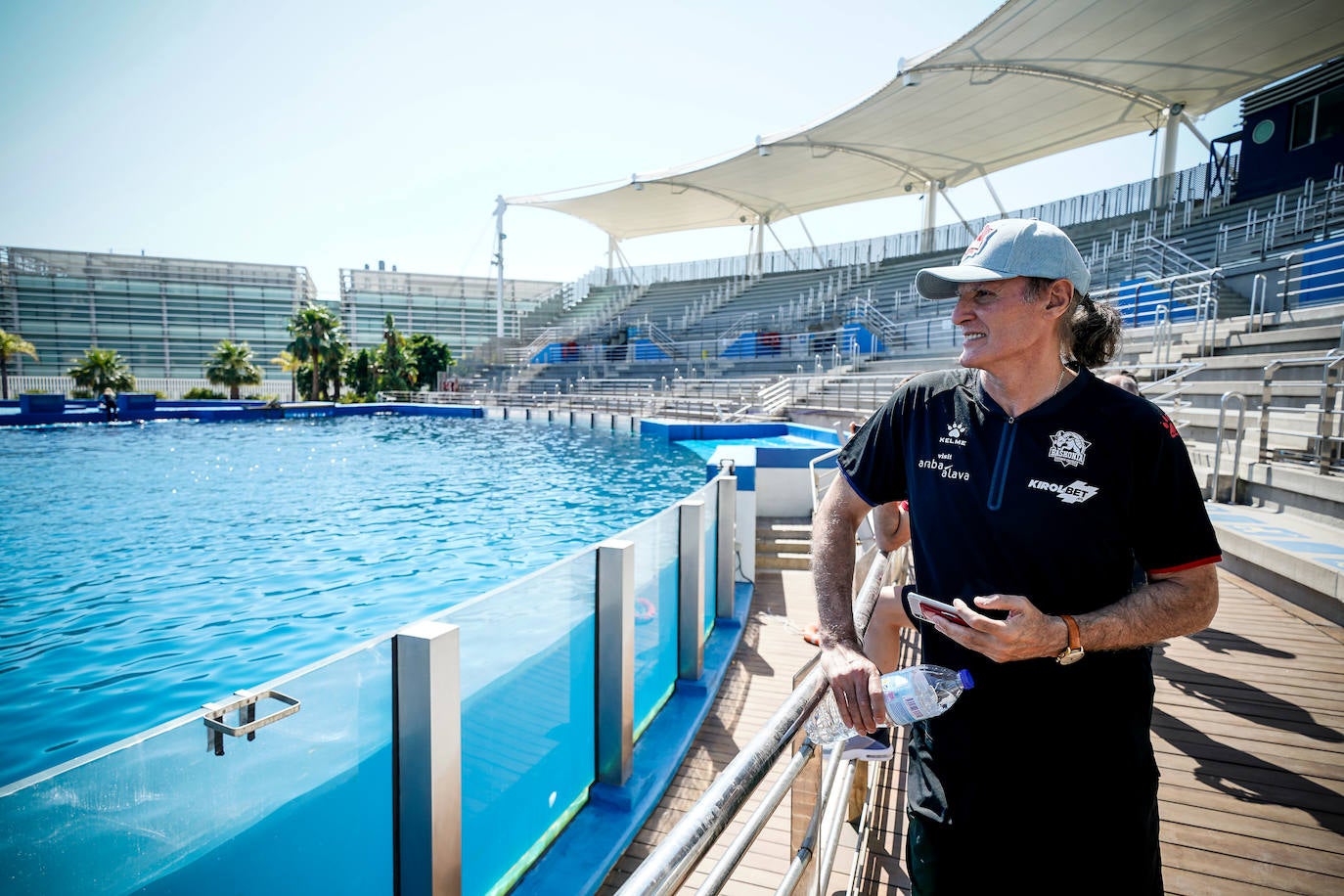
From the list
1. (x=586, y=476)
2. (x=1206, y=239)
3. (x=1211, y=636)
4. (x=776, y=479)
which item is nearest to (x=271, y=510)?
(x=586, y=476)

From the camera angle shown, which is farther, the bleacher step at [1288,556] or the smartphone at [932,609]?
the bleacher step at [1288,556]

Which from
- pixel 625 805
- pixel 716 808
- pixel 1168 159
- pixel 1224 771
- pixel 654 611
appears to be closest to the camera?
pixel 716 808

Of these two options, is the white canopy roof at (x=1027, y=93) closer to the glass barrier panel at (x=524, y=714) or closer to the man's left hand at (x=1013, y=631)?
the glass barrier panel at (x=524, y=714)

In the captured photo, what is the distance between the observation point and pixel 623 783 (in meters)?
3.32

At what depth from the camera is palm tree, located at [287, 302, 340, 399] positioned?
131ft

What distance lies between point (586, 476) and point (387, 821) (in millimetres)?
12599

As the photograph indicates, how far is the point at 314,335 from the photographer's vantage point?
134 feet

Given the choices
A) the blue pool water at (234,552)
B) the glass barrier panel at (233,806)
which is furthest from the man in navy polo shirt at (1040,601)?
the blue pool water at (234,552)

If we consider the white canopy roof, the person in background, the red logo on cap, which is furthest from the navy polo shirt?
the person in background

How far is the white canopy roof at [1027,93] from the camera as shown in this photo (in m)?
18.5

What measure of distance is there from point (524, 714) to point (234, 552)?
8.30 m

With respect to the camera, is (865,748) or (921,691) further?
(865,748)

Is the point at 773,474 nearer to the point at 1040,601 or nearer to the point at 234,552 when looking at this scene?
the point at 234,552

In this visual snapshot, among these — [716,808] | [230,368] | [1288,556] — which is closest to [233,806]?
[716,808]
